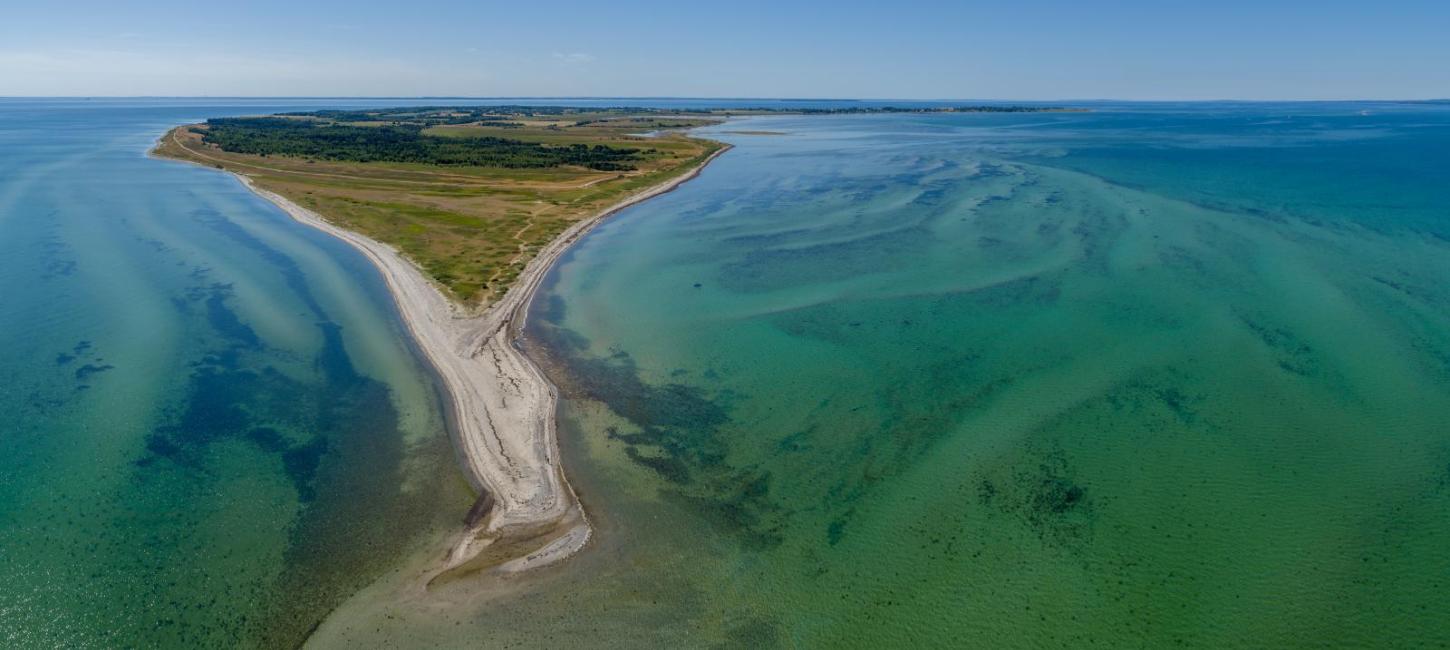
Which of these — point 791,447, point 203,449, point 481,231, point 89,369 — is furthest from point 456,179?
point 791,447

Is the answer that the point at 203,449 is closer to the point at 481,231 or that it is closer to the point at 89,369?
the point at 89,369

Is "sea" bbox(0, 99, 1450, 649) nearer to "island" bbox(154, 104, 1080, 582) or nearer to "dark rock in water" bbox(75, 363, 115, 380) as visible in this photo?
"dark rock in water" bbox(75, 363, 115, 380)

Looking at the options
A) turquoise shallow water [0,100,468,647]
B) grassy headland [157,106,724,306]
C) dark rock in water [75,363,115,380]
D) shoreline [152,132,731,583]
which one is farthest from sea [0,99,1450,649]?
grassy headland [157,106,724,306]

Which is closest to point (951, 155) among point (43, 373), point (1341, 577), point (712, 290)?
point (712, 290)

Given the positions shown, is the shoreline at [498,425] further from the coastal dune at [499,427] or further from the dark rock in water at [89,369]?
the dark rock in water at [89,369]

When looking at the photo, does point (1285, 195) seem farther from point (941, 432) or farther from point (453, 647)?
point (453, 647)

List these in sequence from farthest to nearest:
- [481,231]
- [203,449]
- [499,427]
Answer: [481,231] → [499,427] → [203,449]
